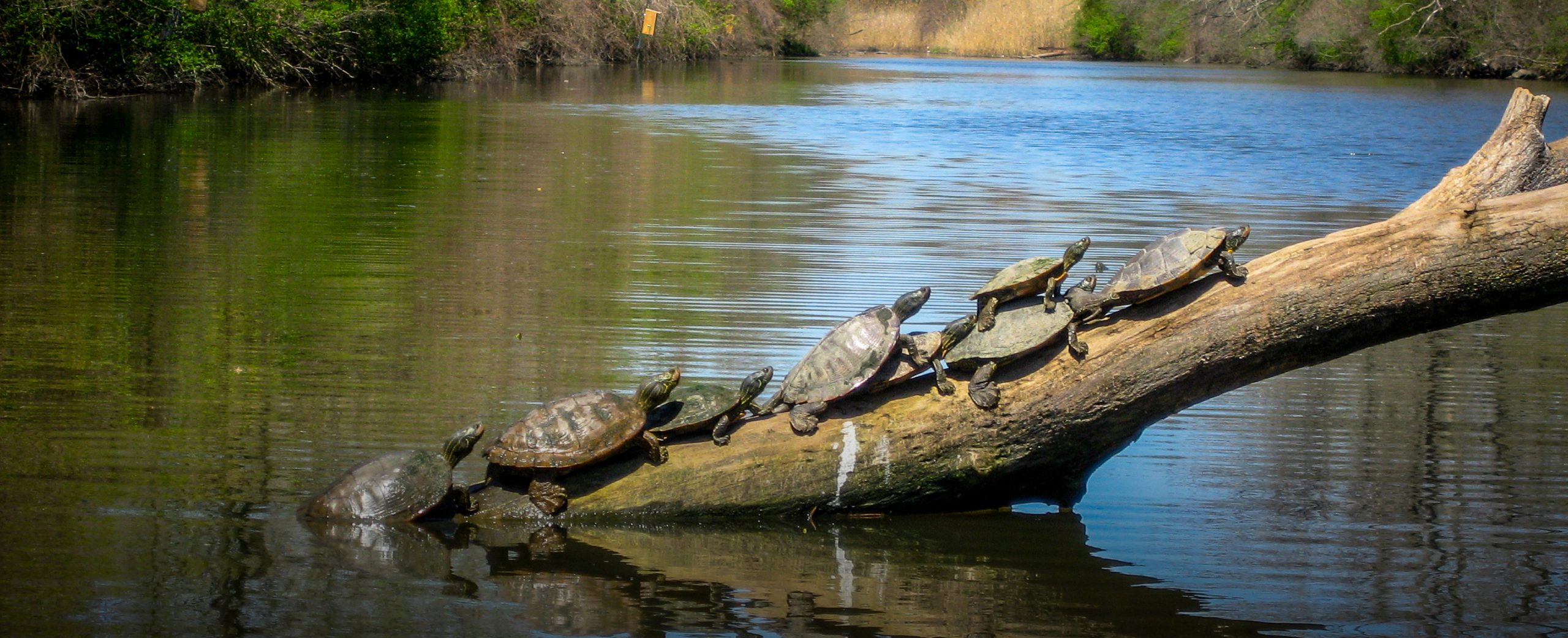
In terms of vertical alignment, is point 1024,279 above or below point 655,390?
above

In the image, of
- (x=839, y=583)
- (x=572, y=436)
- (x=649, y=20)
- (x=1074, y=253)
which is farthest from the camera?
(x=649, y=20)

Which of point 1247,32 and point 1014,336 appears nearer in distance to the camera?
point 1014,336

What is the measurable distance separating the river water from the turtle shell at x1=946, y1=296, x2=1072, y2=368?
639 millimetres

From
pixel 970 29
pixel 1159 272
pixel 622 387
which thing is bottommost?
pixel 622 387

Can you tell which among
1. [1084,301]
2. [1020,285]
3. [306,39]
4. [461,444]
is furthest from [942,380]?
[306,39]

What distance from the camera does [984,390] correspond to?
439 cm

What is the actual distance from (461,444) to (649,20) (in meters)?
40.9

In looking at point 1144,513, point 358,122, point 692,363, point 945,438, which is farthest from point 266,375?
point 358,122

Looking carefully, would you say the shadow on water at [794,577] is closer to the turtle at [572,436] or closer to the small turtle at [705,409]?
the turtle at [572,436]

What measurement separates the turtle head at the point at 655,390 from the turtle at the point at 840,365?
0.36 metres

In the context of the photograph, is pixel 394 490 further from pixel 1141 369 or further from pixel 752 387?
pixel 1141 369

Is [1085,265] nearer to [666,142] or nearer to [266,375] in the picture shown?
[266,375]

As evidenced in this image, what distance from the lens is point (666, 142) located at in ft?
59.3

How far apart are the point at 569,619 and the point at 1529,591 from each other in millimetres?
2875
